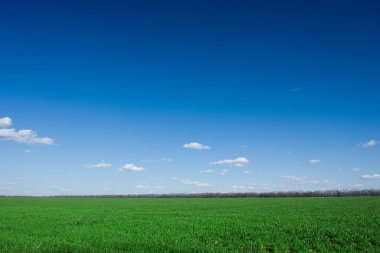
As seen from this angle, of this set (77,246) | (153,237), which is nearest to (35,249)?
(77,246)

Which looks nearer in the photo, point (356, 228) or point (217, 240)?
point (217, 240)

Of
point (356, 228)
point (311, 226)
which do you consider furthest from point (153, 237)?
point (356, 228)

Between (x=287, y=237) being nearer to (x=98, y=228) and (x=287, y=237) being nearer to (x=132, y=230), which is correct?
(x=132, y=230)

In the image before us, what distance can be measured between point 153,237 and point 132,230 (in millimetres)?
4232

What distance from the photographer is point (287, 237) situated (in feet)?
74.4

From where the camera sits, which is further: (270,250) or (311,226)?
(311,226)

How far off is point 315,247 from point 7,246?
56.5 ft

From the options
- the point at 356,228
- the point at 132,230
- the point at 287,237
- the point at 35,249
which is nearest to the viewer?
the point at 35,249

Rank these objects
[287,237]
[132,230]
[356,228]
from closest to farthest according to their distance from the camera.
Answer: [287,237], [356,228], [132,230]

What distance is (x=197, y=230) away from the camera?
87.1ft

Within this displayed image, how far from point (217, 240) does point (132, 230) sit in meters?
7.22

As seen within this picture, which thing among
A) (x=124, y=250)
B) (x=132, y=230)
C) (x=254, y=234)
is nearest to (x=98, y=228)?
(x=132, y=230)

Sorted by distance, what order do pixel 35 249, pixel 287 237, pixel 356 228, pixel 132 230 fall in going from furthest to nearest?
pixel 132 230, pixel 356 228, pixel 287 237, pixel 35 249

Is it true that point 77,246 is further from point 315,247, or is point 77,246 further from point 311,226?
point 311,226
